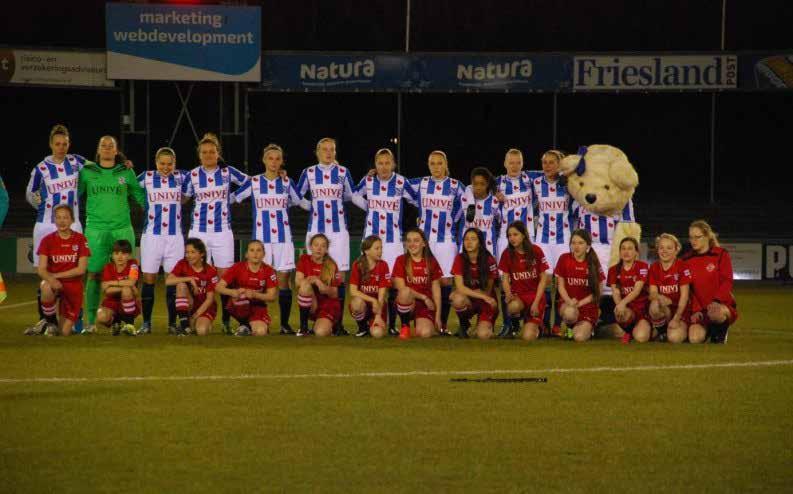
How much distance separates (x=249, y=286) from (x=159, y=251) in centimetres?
98

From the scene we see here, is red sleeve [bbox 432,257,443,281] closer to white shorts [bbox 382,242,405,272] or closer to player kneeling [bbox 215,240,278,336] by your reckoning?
white shorts [bbox 382,242,405,272]

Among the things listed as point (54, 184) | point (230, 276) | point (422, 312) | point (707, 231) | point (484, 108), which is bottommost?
point (422, 312)

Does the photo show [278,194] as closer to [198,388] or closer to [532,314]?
[532,314]

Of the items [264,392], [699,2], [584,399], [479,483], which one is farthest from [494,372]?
[699,2]

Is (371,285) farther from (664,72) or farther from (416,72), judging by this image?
(664,72)

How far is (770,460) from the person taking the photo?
18.5 feet

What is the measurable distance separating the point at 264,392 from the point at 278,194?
13.8 feet

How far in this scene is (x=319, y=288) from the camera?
10.8 m

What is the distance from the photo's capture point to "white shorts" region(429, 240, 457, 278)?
457 inches

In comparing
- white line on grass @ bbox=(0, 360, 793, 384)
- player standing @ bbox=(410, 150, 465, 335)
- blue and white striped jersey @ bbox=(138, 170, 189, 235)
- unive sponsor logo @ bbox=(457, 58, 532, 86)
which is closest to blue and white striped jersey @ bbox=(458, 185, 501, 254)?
player standing @ bbox=(410, 150, 465, 335)

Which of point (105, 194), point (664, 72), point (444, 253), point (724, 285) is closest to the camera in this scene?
point (724, 285)

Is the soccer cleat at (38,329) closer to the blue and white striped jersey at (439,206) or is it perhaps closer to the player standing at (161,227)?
the player standing at (161,227)

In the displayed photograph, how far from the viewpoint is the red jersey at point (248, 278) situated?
10781 mm

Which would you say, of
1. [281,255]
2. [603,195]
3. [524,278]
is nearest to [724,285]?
[603,195]
